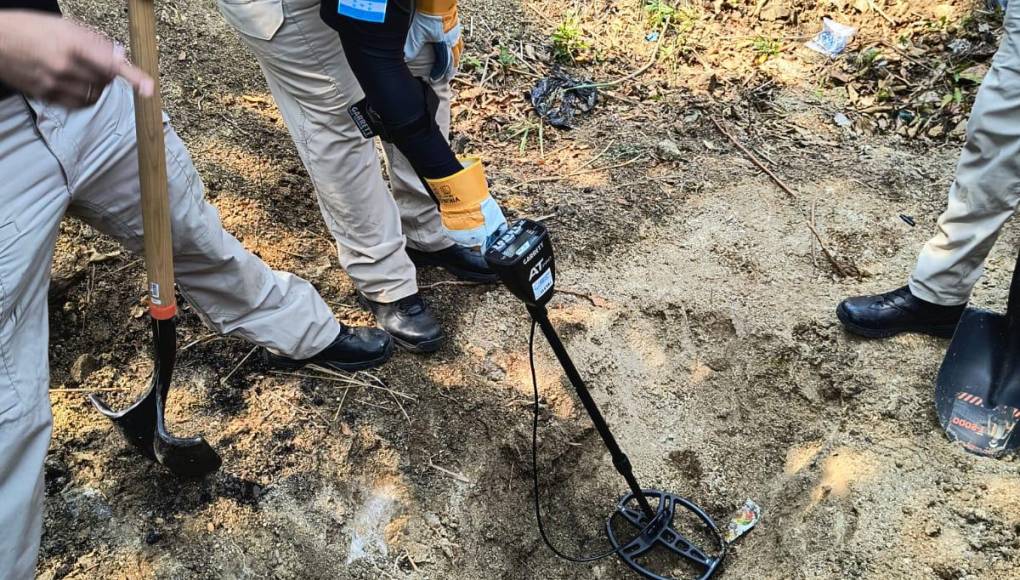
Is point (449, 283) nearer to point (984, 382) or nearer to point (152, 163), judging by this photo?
point (152, 163)

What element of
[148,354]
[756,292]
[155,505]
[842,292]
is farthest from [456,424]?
[842,292]

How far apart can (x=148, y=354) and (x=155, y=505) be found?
59 cm

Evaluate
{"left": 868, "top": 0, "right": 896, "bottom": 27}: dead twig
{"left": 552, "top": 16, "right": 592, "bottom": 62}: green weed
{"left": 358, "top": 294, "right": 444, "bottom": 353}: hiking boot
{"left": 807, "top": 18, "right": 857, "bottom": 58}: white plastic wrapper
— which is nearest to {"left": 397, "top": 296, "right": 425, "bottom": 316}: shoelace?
{"left": 358, "top": 294, "right": 444, "bottom": 353}: hiking boot

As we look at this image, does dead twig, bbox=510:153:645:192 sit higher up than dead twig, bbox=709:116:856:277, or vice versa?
dead twig, bbox=709:116:856:277

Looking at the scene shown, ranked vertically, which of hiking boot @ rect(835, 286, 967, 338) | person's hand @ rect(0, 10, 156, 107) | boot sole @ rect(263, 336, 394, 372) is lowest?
boot sole @ rect(263, 336, 394, 372)

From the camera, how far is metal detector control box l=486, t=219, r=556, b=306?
158 centimetres

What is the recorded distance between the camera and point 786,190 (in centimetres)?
334

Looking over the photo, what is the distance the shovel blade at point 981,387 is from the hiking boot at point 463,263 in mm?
1616

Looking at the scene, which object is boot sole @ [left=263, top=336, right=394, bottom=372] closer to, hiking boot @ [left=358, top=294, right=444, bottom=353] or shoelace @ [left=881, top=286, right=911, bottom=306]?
hiking boot @ [left=358, top=294, right=444, bottom=353]

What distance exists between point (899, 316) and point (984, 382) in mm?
359

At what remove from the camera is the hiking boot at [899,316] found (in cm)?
248

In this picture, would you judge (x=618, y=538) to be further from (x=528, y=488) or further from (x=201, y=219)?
(x=201, y=219)

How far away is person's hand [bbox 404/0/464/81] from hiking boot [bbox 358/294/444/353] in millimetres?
809

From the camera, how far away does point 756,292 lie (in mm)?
2855
